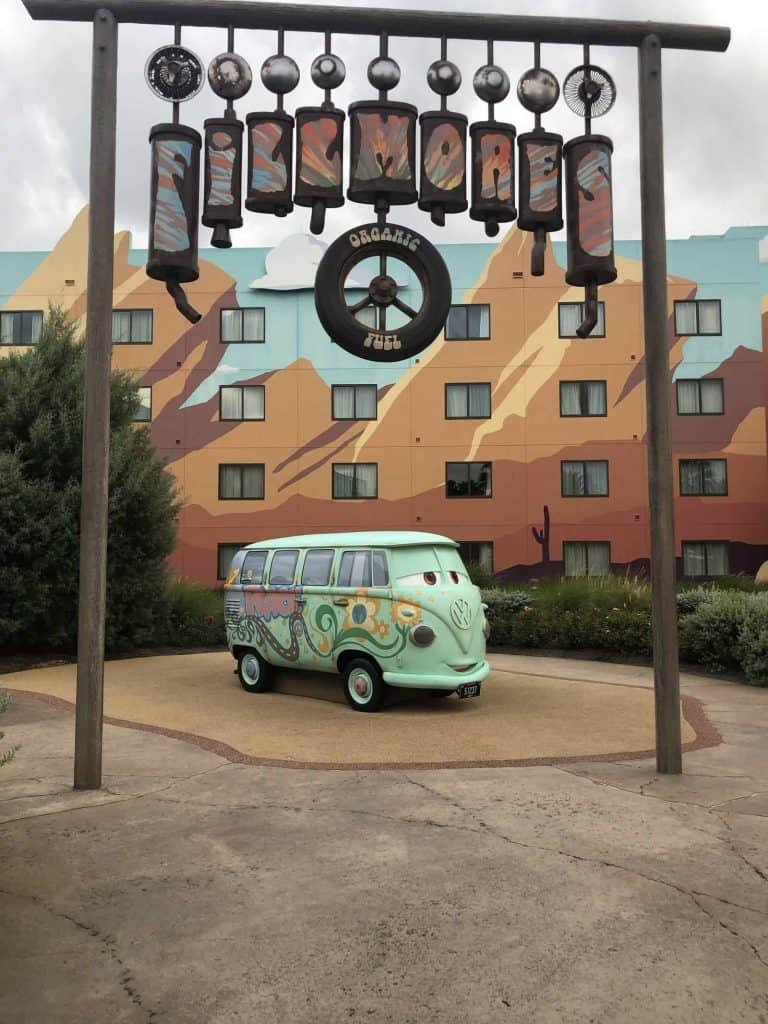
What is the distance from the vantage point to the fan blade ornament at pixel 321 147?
6367 mm

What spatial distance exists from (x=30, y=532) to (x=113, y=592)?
191cm

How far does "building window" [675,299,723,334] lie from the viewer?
97.0 feet

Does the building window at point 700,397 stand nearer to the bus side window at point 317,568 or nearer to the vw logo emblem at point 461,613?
the bus side window at point 317,568

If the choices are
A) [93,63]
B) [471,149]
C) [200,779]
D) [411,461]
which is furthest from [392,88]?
[411,461]

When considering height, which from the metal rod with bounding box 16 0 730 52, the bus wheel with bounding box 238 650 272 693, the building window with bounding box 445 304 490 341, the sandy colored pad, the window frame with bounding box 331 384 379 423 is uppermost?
the building window with bounding box 445 304 490 341

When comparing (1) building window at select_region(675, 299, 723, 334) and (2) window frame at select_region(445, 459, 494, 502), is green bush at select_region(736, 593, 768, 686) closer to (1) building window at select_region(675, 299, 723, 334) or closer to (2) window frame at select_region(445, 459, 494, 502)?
(2) window frame at select_region(445, 459, 494, 502)

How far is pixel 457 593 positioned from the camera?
32.8 feet

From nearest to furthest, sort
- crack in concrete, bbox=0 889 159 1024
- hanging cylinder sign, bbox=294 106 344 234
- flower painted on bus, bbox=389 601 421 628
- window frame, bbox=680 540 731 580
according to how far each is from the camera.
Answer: crack in concrete, bbox=0 889 159 1024 → hanging cylinder sign, bbox=294 106 344 234 → flower painted on bus, bbox=389 601 421 628 → window frame, bbox=680 540 731 580

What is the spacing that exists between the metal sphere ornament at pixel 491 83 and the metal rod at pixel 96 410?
2.83 metres

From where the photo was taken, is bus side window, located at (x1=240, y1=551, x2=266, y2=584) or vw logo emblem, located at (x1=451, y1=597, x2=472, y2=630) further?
bus side window, located at (x1=240, y1=551, x2=266, y2=584)

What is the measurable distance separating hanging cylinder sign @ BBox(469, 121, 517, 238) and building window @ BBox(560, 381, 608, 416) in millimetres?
23334

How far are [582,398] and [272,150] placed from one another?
79.7ft

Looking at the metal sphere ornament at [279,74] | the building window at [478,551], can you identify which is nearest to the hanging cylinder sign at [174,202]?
the metal sphere ornament at [279,74]

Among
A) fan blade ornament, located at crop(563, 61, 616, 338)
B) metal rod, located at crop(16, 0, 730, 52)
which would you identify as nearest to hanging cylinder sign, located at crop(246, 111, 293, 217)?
metal rod, located at crop(16, 0, 730, 52)
